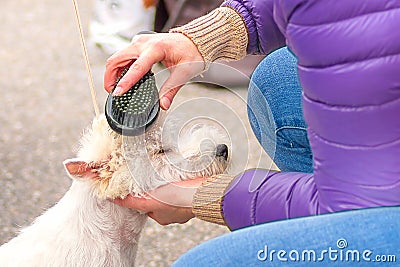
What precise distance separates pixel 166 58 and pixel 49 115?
7.44 ft

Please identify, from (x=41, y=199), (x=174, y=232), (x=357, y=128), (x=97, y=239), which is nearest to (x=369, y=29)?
(x=357, y=128)

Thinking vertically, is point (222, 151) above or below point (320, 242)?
below

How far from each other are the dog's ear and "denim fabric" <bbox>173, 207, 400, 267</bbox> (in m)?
0.47

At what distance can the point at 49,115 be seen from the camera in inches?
154

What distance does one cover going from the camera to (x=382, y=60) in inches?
49.9

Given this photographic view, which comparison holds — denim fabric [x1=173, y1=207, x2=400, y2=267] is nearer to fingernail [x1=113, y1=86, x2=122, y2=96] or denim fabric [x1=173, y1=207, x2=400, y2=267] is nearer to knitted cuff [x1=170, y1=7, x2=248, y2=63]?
fingernail [x1=113, y1=86, x2=122, y2=96]

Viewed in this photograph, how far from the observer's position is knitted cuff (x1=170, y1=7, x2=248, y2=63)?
71.6 inches

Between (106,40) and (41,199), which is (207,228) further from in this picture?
(106,40)

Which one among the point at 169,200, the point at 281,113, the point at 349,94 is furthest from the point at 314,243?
the point at 281,113

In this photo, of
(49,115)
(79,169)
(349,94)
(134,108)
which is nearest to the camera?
(349,94)

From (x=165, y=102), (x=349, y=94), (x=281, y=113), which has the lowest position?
(x=281, y=113)

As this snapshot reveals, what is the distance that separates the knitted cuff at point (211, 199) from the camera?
1.65 meters

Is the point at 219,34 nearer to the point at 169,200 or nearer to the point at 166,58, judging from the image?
the point at 166,58

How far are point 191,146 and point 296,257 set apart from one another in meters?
0.56
